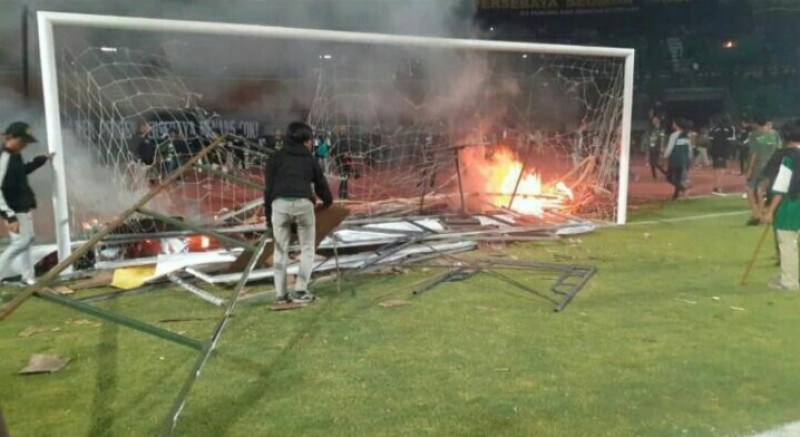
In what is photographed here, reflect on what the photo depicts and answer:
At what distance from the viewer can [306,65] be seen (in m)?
11.9

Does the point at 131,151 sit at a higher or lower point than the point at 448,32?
lower

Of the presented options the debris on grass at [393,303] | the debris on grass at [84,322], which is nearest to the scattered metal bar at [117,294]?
the debris on grass at [84,322]

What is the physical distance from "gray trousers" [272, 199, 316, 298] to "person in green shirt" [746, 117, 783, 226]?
23.9 feet

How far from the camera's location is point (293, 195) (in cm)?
566

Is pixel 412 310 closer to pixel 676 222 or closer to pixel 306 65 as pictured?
pixel 676 222

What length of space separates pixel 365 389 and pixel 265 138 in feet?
28.1

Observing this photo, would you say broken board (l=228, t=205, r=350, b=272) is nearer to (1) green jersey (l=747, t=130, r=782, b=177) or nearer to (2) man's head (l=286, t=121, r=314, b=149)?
(2) man's head (l=286, t=121, r=314, b=149)

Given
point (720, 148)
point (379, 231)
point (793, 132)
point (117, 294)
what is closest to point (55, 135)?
point (117, 294)

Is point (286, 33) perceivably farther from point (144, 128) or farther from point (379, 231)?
point (379, 231)

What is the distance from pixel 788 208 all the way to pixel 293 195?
4.91 m

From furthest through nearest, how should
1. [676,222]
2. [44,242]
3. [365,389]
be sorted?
[676,222]
[44,242]
[365,389]

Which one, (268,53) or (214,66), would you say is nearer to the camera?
(214,66)

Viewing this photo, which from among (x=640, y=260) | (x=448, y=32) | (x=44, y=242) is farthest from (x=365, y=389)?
(x=448, y=32)

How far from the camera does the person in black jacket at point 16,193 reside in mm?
6273
